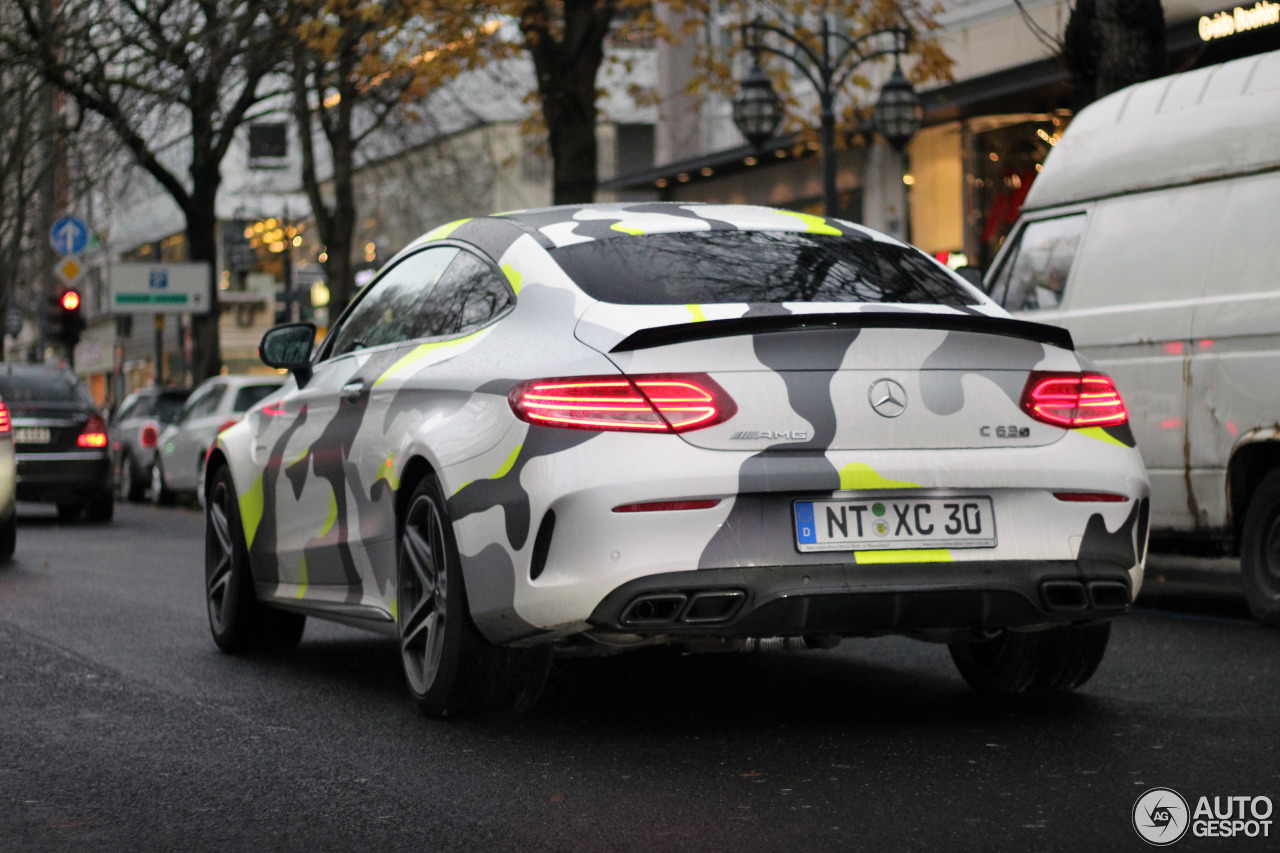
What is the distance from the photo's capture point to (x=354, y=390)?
270 inches

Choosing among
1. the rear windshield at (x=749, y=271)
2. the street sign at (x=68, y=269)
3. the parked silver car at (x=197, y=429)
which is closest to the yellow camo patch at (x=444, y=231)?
the rear windshield at (x=749, y=271)

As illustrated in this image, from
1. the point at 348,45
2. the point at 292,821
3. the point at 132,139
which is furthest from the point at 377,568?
the point at 132,139

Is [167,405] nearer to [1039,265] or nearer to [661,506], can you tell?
[1039,265]

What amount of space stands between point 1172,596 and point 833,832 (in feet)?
21.9

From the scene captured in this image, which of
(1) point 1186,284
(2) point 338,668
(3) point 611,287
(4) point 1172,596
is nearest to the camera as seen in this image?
(3) point 611,287

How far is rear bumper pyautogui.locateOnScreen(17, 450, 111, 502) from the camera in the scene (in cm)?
1934

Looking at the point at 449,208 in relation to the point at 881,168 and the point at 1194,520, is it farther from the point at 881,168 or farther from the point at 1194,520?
the point at 1194,520

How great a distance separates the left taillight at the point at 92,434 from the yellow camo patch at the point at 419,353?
1364 centimetres

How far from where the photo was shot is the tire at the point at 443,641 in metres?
5.83

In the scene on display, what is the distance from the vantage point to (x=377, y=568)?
6.63m

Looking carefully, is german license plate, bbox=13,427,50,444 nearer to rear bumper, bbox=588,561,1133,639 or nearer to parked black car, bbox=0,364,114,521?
parked black car, bbox=0,364,114,521

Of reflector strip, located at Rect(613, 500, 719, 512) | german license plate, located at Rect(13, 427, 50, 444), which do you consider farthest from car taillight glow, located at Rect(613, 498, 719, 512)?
german license plate, located at Rect(13, 427, 50, 444)

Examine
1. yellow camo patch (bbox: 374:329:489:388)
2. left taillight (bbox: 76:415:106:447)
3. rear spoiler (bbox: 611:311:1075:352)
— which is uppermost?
rear spoiler (bbox: 611:311:1075:352)

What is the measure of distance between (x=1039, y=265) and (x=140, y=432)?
18.1 meters
